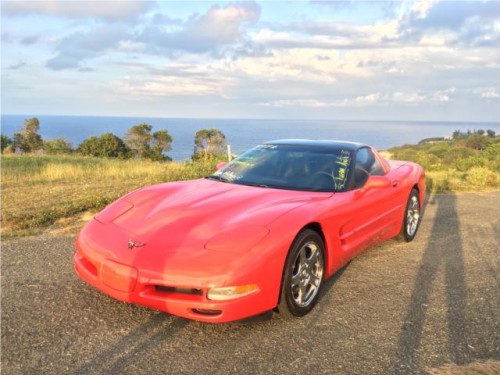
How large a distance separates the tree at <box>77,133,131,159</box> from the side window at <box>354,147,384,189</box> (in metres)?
39.5

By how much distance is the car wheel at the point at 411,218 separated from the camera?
18.7 ft

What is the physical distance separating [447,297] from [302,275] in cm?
140

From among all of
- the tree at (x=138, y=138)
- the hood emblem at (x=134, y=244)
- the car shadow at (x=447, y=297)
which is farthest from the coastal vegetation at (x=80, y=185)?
the tree at (x=138, y=138)

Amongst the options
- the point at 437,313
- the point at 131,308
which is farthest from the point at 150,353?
the point at 437,313

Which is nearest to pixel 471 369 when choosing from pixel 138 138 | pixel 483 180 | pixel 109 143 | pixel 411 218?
pixel 411 218

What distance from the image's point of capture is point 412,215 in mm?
5992

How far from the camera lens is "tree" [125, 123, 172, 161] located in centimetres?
4675

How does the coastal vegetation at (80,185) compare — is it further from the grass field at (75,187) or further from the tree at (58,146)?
the tree at (58,146)

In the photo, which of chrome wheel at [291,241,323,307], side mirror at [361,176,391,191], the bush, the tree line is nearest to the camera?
chrome wheel at [291,241,323,307]

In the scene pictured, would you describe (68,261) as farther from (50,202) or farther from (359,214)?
(50,202)

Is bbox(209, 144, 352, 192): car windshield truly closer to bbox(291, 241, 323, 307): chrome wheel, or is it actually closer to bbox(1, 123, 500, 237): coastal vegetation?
bbox(291, 241, 323, 307): chrome wheel

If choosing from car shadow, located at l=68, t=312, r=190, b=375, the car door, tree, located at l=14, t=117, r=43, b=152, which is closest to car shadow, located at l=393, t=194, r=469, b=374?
the car door

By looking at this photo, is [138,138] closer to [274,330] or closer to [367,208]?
[367,208]

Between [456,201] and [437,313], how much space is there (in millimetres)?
6147
